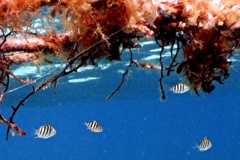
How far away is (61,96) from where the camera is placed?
37500mm

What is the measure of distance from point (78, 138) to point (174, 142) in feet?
156

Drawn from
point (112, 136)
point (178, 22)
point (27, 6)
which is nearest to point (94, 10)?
point (27, 6)

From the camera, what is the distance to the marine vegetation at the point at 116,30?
4.20 meters

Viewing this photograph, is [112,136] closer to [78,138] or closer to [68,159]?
[78,138]

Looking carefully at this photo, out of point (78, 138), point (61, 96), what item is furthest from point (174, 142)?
point (61, 96)

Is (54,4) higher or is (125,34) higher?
(54,4)

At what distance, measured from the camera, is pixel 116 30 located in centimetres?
458

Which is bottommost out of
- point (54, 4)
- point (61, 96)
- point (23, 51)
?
point (61, 96)

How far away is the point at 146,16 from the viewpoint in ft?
14.1

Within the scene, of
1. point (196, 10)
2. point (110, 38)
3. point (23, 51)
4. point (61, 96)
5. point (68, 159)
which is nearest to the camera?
point (196, 10)

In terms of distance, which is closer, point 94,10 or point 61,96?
point 94,10

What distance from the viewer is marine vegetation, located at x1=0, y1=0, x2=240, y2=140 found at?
13.8 ft

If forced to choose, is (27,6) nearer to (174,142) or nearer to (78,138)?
(78,138)

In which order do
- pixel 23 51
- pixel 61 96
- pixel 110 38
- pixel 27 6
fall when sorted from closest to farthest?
pixel 27 6 < pixel 110 38 < pixel 23 51 < pixel 61 96
